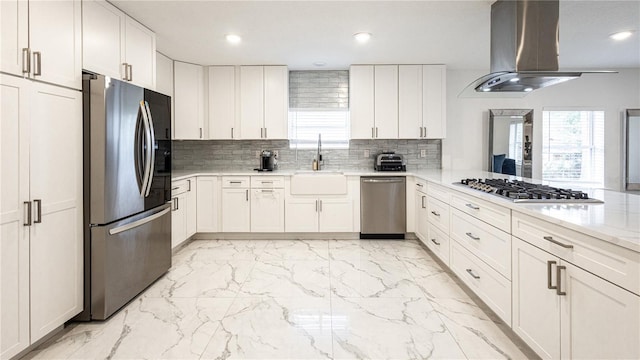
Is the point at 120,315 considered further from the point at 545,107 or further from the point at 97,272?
the point at 545,107

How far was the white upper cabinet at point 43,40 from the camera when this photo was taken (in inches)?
69.4

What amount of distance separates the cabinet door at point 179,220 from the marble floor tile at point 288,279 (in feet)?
3.30

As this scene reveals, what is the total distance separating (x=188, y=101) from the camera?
4574mm

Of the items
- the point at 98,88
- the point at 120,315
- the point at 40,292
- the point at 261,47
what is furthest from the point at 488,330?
the point at 261,47

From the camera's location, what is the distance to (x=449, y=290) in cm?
290

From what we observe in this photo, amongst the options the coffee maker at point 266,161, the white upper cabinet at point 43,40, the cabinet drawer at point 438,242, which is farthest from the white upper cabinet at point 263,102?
the white upper cabinet at point 43,40

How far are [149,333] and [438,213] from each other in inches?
105

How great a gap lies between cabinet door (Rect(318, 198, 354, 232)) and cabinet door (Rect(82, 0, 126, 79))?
8.94 ft

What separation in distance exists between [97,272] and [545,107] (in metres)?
5.70

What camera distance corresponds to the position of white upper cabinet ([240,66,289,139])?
4.74 metres

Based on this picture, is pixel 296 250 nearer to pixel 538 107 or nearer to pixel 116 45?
pixel 116 45

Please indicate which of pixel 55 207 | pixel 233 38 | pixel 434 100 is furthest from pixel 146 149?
pixel 434 100

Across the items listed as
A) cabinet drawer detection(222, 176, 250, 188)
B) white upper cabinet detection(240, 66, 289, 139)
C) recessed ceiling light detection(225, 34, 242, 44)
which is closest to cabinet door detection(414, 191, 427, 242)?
white upper cabinet detection(240, 66, 289, 139)

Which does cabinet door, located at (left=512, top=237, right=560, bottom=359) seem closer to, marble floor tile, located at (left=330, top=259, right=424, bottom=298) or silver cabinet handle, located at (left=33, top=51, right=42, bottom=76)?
marble floor tile, located at (left=330, top=259, right=424, bottom=298)
